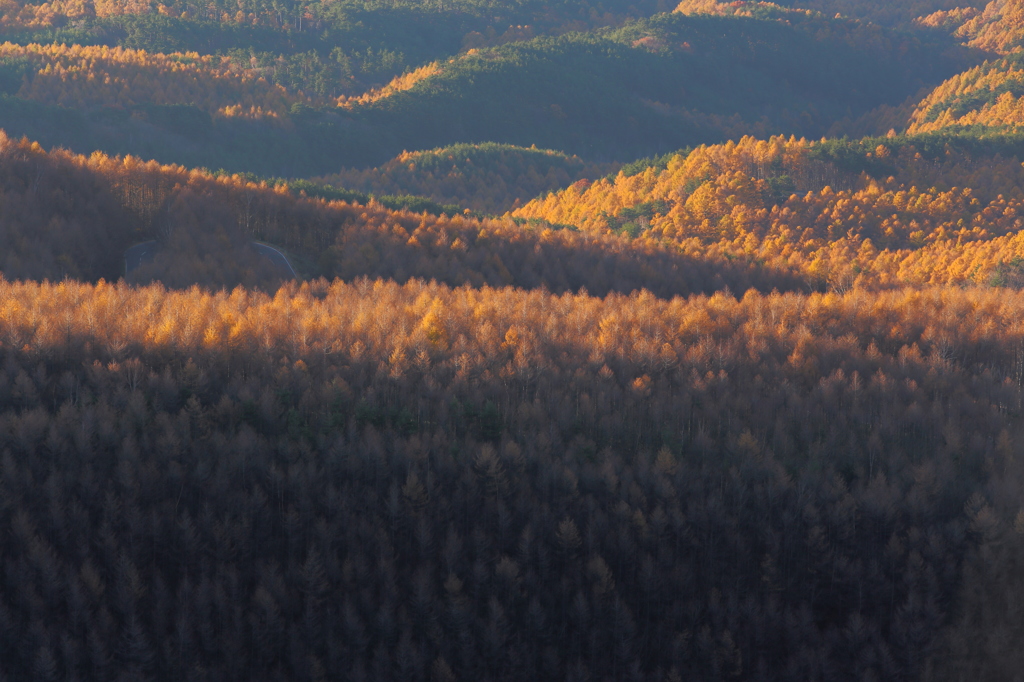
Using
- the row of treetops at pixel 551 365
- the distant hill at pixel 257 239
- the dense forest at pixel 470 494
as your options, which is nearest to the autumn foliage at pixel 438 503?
the dense forest at pixel 470 494

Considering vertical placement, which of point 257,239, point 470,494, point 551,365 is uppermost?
point 551,365

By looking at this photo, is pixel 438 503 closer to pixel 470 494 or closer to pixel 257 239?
pixel 470 494

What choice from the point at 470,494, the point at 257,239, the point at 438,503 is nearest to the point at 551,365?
the point at 470,494

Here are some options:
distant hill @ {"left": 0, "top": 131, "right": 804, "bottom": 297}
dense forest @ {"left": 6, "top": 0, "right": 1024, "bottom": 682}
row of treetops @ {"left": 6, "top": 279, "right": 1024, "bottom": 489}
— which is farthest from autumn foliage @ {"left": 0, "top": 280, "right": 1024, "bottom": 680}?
distant hill @ {"left": 0, "top": 131, "right": 804, "bottom": 297}

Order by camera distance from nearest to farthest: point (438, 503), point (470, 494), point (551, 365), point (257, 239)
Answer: point (438, 503), point (470, 494), point (551, 365), point (257, 239)

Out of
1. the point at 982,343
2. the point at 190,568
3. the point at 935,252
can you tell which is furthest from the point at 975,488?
the point at 935,252

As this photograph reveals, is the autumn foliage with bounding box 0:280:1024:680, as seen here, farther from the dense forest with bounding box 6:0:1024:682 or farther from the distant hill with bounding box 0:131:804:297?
the distant hill with bounding box 0:131:804:297

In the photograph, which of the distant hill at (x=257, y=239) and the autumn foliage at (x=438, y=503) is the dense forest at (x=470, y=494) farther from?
the distant hill at (x=257, y=239)

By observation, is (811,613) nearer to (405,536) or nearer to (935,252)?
(405,536)

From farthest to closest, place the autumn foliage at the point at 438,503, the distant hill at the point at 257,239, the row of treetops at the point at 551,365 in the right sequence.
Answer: the distant hill at the point at 257,239 < the row of treetops at the point at 551,365 < the autumn foliage at the point at 438,503

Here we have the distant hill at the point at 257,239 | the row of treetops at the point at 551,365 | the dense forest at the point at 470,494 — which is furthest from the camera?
the distant hill at the point at 257,239

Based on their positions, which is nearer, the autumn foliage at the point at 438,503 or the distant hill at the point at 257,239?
the autumn foliage at the point at 438,503
